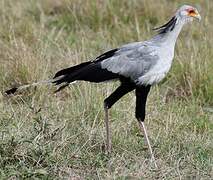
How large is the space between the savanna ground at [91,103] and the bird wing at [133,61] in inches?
19.4

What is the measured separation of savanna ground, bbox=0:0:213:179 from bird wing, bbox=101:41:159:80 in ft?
1.61

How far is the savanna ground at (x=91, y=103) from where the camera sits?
3.87m

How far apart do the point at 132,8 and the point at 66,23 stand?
2.61 ft

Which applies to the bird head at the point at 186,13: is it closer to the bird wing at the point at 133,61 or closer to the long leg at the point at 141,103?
the bird wing at the point at 133,61

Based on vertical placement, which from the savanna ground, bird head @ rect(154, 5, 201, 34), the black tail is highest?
bird head @ rect(154, 5, 201, 34)

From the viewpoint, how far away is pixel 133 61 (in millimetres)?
4184

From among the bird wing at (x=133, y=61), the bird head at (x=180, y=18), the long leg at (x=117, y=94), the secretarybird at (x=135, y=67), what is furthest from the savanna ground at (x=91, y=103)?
the bird head at (x=180, y=18)

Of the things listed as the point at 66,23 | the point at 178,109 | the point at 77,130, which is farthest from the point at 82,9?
the point at 77,130

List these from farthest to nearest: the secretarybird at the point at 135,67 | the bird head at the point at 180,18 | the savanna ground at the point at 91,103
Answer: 1. the bird head at the point at 180,18
2. the secretarybird at the point at 135,67
3. the savanna ground at the point at 91,103

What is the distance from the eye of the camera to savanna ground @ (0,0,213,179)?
12.7 feet

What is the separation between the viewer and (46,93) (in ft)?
17.1

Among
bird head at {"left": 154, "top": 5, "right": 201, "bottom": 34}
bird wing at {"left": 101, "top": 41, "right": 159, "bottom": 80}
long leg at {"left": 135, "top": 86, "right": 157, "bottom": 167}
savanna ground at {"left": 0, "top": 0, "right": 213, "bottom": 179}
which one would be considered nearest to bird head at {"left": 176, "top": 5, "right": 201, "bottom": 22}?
bird head at {"left": 154, "top": 5, "right": 201, "bottom": 34}

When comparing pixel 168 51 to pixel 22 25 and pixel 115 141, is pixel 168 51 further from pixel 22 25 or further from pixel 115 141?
pixel 22 25

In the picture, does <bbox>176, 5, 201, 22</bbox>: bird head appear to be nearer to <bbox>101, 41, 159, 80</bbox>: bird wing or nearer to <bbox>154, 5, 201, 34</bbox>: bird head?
<bbox>154, 5, 201, 34</bbox>: bird head
